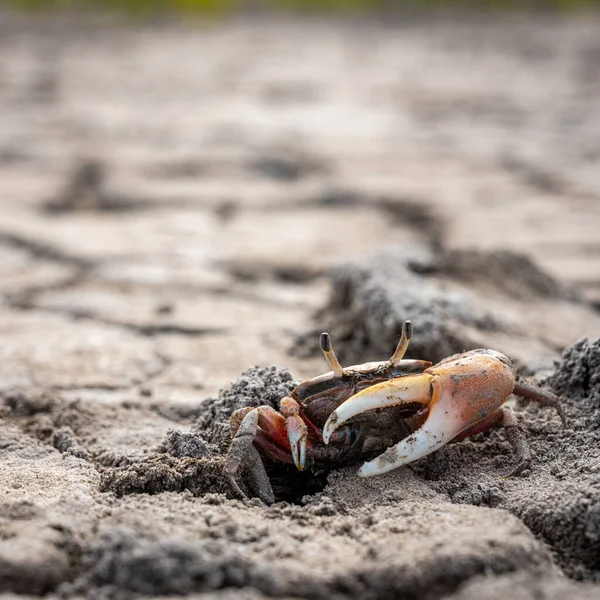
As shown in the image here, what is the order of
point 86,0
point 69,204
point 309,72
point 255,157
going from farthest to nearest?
1. point 86,0
2. point 309,72
3. point 255,157
4. point 69,204

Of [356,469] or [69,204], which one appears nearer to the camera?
[356,469]

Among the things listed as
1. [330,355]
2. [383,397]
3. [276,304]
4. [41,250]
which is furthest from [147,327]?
[383,397]

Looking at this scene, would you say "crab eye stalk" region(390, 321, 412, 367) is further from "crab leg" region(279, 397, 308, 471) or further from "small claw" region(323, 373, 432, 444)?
"crab leg" region(279, 397, 308, 471)

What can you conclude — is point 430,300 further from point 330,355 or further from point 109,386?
point 109,386

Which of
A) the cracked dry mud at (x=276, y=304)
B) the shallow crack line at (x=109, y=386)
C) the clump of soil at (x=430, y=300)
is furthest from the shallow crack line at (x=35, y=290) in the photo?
the clump of soil at (x=430, y=300)

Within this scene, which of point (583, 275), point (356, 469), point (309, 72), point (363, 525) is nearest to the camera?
point (363, 525)

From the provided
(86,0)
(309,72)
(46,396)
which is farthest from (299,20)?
(46,396)

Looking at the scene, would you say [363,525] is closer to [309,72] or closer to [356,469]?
[356,469]

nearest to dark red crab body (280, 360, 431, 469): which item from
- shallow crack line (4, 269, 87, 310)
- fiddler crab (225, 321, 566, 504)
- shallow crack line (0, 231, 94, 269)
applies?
fiddler crab (225, 321, 566, 504)
